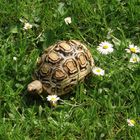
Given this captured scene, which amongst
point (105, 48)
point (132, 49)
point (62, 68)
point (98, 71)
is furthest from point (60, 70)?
point (132, 49)

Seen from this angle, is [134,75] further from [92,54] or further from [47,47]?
[47,47]

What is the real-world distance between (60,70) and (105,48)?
1.60ft

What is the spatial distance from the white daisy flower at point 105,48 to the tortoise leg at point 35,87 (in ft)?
1.81

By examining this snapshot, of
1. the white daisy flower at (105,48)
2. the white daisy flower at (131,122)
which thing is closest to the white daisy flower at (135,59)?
the white daisy flower at (105,48)


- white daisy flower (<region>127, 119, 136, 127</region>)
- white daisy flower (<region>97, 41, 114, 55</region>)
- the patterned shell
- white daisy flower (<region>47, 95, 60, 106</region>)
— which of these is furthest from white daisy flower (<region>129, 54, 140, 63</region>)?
white daisy flower (<region>47, 95, 60, 106</region>)

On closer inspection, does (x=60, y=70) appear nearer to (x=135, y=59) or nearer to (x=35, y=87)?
(x=35, y=87)

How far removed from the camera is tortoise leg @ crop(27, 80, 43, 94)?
3156 mm

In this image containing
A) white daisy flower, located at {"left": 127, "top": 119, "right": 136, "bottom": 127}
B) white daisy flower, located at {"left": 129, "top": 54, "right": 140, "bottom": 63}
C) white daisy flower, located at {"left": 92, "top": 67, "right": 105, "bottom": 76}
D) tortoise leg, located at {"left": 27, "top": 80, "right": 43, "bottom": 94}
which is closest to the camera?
white daisy flower, located at {"left": 127, "top": 119, "right": 136, "bottom": 127}

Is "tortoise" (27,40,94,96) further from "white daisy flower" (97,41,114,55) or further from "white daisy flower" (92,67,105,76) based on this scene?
"white daisy flower" (97,41,114,55)

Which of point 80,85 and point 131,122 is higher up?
point 80,85

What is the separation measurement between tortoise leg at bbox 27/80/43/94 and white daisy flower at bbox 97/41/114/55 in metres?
0.55

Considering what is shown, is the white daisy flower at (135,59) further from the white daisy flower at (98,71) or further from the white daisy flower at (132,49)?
the white daisy flower at (98,71)

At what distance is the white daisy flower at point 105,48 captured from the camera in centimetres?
348

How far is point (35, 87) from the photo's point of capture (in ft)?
10.4
